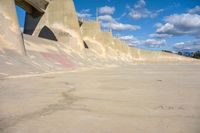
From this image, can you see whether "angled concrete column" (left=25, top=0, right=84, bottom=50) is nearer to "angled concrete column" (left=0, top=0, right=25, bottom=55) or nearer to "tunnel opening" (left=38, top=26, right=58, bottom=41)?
"tunnel opening" (left=38, top=26, right=58, bottom=41)

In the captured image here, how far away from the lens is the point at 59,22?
31.9 metres

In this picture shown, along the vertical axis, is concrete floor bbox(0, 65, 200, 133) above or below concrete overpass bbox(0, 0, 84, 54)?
below

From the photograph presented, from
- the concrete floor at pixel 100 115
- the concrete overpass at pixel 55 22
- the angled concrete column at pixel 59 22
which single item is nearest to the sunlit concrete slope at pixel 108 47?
the angled concrete column at pixel 59 22

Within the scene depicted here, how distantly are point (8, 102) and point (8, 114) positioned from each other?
1.24 meters

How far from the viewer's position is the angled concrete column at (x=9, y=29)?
16141 millimetres

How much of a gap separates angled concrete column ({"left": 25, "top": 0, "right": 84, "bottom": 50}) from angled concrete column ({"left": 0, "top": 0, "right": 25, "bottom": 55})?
13.7 meters

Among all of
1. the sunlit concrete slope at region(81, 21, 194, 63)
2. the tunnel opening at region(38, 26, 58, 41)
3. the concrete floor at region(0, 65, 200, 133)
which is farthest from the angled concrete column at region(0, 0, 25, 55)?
the sunlit concrete slope at region(81, 21, 194, 63)

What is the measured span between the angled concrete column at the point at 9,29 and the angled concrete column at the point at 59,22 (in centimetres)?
1369

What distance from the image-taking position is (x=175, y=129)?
3.39 metres

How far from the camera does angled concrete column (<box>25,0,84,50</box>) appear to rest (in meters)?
31.5

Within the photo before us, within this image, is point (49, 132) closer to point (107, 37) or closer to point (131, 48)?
point (107, 37)

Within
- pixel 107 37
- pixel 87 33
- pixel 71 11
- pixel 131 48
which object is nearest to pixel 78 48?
pixel 71 11

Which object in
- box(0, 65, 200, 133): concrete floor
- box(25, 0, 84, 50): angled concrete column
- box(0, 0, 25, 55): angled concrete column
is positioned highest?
box(25, 0, 84, 50): angled concrete column

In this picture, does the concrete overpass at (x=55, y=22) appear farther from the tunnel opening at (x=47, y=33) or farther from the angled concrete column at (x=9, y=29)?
the angled concrete column at (x=9, y=29)
